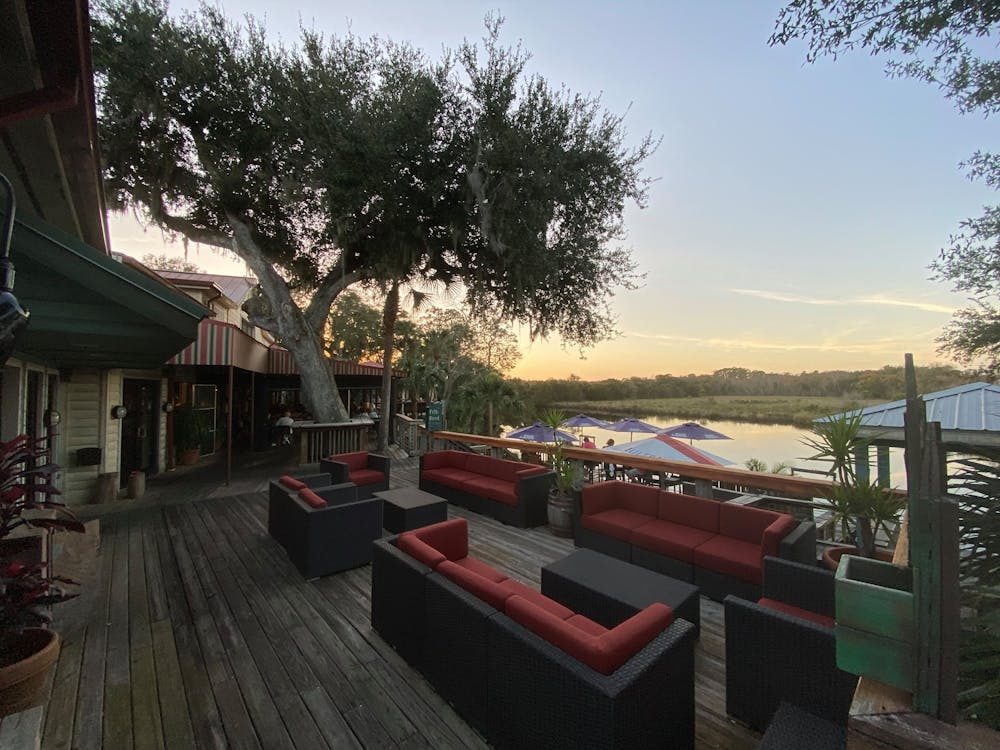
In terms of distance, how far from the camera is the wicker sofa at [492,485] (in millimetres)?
5375

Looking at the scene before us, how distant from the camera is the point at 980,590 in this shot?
124cm

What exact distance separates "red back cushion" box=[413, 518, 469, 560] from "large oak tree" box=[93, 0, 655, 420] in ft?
23.8

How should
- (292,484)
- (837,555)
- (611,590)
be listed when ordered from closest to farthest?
(611,590) → (837,555) → (292,484)

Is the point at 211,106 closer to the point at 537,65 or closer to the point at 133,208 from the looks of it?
the point at 133,208

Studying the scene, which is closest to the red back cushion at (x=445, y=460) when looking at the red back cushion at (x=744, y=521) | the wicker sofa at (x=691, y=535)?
the wicker sofa at (x=691, y=535)

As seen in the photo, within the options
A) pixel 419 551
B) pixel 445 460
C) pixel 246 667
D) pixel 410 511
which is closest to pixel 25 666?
pixel 246 667

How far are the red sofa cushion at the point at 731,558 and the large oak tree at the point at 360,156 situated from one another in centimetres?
717

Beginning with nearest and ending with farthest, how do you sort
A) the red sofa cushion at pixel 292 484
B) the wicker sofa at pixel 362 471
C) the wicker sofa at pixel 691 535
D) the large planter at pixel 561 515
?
the wicker sofa at pixel 691 535 < the red sofa cushion at pixel 292 484 < the large planter at pixel 561 515 < the wicker sofa at pixel 362 471

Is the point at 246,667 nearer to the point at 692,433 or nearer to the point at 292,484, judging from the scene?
the point at 292,484

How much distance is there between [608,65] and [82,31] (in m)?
7.86

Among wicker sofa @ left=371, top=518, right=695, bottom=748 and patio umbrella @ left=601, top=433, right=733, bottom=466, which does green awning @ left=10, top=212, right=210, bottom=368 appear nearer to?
wicker sofa @ left=371, top=518, right=695, bottom=748

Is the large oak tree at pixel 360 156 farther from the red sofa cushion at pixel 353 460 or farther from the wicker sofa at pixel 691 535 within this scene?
the wicker sofa at pixel 691 535

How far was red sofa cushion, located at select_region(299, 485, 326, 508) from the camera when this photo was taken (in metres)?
4.09

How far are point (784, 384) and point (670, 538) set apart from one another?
918 cm
